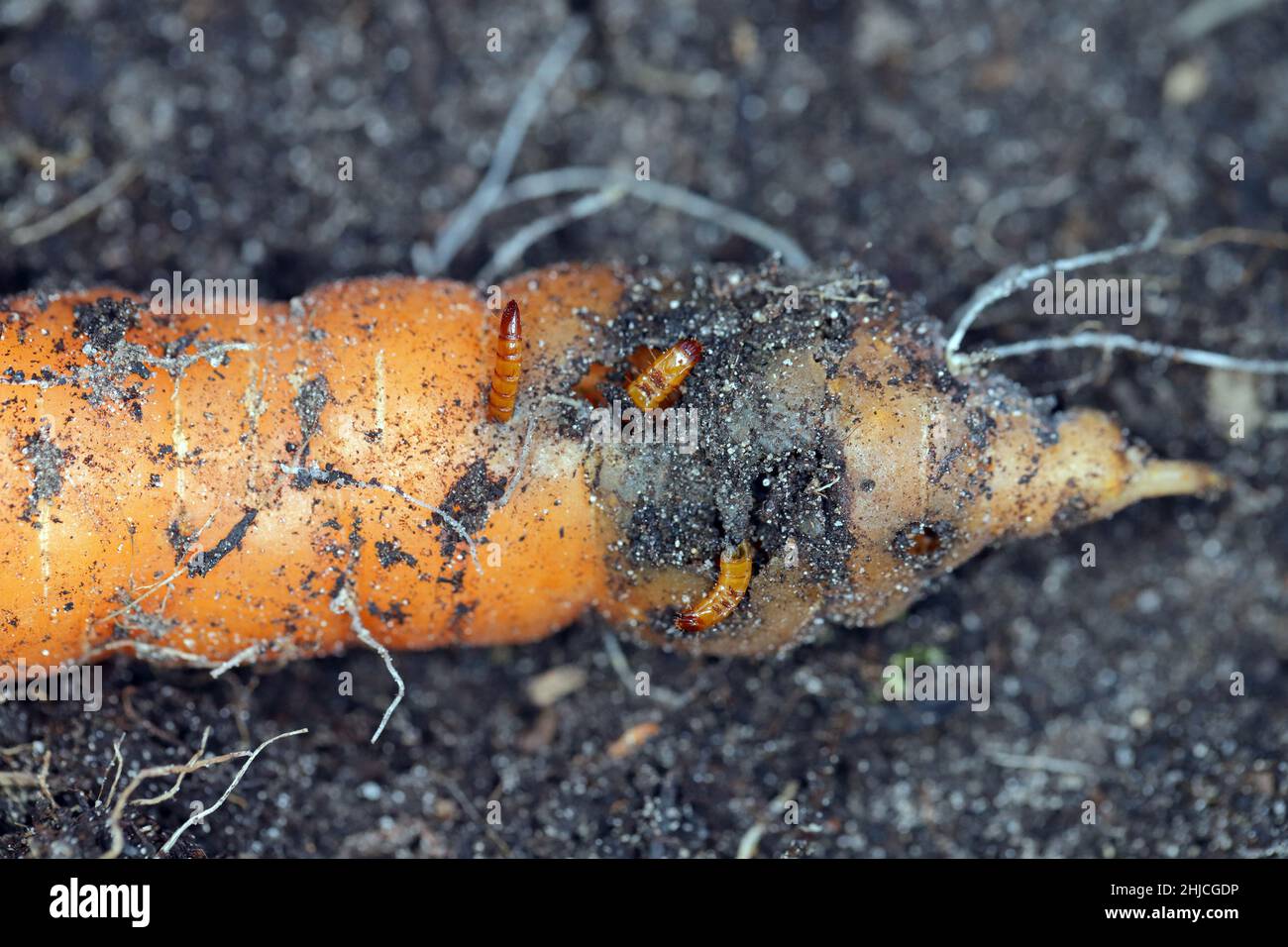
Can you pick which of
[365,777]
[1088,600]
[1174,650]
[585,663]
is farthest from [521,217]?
[1174,650]

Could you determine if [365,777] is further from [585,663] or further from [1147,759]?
[1147,759]

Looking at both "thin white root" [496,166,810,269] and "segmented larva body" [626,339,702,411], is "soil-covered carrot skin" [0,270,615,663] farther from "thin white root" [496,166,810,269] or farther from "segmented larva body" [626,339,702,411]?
"thin white root" [496,166,810,269]

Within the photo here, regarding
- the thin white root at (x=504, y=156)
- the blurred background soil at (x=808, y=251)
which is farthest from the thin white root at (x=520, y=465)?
the thin white root at (x=504, y=156)

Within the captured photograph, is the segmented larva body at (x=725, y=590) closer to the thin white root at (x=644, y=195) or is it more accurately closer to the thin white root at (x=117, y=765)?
the thin white root at (x=644, y=195)

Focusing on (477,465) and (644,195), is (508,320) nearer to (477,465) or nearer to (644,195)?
(477,465)

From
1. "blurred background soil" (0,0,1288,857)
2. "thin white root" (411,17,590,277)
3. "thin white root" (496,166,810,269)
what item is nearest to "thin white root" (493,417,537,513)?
"blurred background soil" (0,0,1288,857)

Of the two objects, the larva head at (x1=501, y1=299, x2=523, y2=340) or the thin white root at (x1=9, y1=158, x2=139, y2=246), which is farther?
the thin white root at (x1=9, y1=158, x2=139, y2=246)
